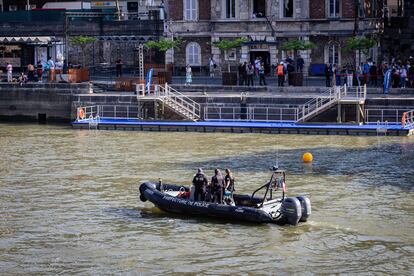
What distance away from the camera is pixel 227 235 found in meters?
34.8

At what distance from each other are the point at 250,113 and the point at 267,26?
43.8 ft

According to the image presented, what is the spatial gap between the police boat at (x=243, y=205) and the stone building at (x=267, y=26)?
3541cm

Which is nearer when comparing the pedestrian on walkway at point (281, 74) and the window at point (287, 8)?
the pedestrian on walkway at point (281, 74)

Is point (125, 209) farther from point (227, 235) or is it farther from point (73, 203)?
point (227, 235)

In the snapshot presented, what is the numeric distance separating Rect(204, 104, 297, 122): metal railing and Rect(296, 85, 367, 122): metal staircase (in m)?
0.83

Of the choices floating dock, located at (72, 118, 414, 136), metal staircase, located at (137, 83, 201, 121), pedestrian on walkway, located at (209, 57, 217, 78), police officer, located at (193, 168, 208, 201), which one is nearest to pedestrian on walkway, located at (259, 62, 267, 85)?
metal staircase, located at (137, 83, 201, 121)

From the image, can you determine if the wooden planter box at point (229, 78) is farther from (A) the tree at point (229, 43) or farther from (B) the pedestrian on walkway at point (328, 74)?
(B) the pedestrian on walkway at point (328, 74)

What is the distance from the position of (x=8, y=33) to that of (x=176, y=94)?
2032cm

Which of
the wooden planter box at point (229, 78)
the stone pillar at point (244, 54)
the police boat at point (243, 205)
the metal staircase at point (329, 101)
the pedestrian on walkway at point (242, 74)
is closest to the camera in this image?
the police boat at point (243, 205)

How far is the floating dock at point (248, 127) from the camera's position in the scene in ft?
188

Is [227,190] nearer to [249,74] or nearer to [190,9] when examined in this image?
[249,74]

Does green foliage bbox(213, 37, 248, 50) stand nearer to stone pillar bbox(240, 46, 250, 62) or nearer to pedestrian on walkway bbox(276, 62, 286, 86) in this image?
stone pillar bbox(240, 46, 250, 62)

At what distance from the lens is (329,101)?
197 ft

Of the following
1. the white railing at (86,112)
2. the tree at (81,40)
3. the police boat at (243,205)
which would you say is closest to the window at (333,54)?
the tree at (81,40)
